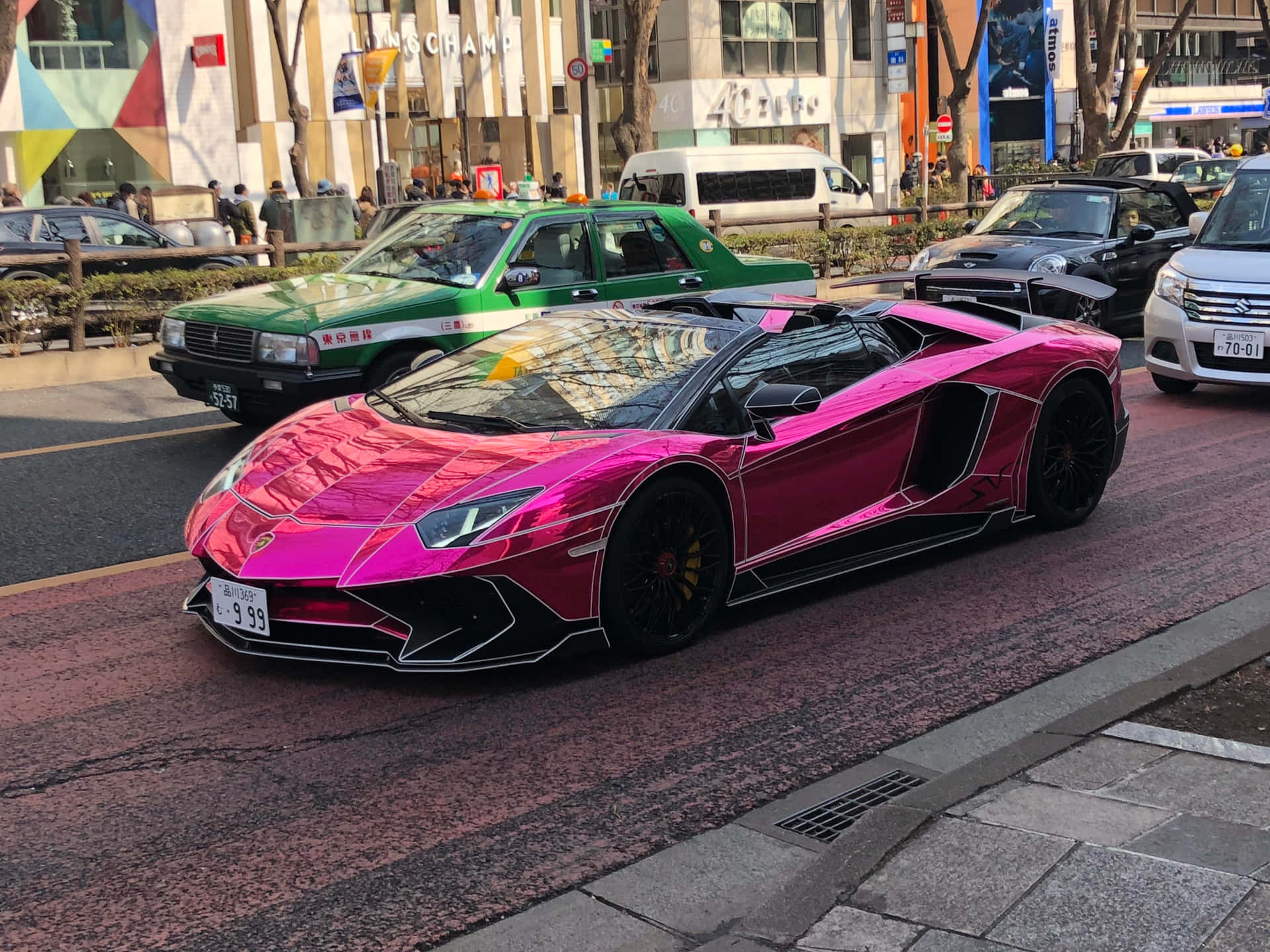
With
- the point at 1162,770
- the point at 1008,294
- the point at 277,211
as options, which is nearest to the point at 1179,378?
the point at 1008,294

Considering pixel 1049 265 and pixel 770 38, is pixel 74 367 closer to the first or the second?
pixel 1049 265

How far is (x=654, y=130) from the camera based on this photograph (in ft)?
146

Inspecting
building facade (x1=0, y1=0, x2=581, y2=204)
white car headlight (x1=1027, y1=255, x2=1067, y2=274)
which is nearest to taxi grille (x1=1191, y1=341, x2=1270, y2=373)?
white car headlight (x1=1027, y1=255, x2=1067, y2=274)

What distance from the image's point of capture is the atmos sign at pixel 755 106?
43.8m

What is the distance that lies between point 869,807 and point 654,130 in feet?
137

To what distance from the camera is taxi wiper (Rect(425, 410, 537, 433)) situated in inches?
220

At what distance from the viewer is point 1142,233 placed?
14680mm

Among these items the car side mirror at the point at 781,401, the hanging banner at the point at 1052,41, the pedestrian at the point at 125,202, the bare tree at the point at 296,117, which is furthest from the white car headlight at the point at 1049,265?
the hanging banner at the point at 1052,41

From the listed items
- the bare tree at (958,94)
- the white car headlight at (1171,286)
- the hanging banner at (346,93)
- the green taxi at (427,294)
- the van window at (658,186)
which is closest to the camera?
the green taxi at (427,294)

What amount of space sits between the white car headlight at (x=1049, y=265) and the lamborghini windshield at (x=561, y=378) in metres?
8.66

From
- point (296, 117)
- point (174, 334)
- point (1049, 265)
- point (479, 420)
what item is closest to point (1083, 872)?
point (479, 420)

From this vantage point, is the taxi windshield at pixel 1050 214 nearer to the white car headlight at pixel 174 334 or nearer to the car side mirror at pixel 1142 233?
the car side mirror at pixel 1142 233

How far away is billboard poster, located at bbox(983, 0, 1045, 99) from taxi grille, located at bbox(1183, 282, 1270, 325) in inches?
1951

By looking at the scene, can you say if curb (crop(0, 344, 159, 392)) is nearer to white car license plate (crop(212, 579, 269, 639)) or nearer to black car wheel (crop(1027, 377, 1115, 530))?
white car license plate (crop(212, 579, 269, 639))
